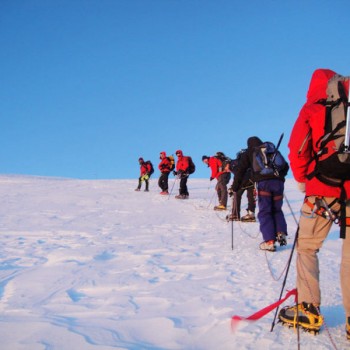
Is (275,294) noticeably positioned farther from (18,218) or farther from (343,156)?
(18,218)

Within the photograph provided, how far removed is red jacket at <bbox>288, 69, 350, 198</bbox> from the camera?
2.91m

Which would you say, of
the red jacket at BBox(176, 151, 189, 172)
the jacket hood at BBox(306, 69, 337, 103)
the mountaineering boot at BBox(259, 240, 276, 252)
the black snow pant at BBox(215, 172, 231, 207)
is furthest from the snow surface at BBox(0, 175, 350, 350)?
the red jacket at BBox(176, 151, 189, 172)

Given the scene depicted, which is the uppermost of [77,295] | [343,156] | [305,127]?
[305,127]

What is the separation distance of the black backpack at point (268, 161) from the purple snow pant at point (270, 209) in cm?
20

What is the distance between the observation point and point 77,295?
3.89 metres

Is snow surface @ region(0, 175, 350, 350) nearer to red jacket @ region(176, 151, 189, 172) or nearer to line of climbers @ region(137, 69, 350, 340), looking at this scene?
line of climbers @ region(137, 69, 350, 340)

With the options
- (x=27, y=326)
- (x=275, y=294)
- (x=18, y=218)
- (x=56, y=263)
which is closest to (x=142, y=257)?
A: (x=56, y=263)

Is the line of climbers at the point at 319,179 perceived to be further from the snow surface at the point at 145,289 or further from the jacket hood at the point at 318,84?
the snow surface at the point at 145,289

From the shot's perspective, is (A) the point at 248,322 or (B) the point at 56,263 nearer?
(A) the point at 248,322

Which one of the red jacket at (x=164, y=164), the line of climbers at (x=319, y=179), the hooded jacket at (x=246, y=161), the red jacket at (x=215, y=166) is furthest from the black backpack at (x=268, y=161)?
the red jacket at (x=164, y=164)

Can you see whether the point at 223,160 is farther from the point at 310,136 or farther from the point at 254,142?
the point at 310,136

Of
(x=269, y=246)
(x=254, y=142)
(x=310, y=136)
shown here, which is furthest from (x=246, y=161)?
(x=310, y=136)

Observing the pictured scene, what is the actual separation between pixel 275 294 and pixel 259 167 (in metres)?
3.11

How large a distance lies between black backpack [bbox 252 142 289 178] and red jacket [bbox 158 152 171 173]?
12978mm
